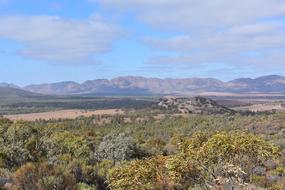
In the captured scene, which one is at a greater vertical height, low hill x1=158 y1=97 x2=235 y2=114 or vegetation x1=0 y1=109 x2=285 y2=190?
vegetation x1=0 y1=109 x2=285 y2=190

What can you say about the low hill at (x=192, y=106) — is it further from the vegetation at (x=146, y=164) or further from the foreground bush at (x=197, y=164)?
the foreground bush at (x=197, y=164)

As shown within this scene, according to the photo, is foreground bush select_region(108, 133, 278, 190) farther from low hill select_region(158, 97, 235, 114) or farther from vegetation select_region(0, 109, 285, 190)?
low hill select_region(158, 97, 235, 114)

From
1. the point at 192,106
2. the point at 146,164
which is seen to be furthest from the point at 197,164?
the point at 192,106

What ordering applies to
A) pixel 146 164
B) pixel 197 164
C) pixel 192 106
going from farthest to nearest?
1. pixel 192 106
2. pixel 197 164
3. pixel 146 164

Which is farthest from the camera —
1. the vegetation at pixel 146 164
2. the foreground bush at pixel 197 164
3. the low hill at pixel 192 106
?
the low hill at pixel 192 106

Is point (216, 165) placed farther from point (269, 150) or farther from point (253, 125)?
point (253, 125)

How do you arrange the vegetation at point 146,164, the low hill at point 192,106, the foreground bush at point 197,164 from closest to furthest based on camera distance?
1. the foreground bush at point 197,164
2. the vegetation at point 146,164
3. the low hill at point 192,106

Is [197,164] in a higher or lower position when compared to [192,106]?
higher

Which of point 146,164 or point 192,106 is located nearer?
point 146,164

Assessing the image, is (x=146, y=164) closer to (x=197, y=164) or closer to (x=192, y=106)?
(x=197, y=164)

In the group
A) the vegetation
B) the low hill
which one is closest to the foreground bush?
the vegetation

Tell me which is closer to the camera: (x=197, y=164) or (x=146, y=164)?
(x=146, y=164)

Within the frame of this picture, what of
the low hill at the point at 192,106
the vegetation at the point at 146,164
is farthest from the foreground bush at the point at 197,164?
the low hill at the point at 192,106

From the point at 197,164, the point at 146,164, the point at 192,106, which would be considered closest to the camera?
the point at 146,164
